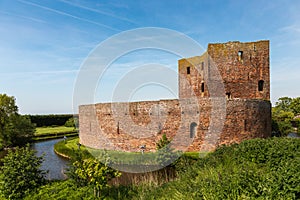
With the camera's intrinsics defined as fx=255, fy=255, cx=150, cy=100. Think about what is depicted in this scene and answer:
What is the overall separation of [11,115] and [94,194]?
20.7 metres

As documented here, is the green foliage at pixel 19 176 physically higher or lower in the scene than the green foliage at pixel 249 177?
lower

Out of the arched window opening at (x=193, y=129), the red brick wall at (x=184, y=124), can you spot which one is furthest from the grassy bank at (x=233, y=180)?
the arched window opening at (x=193, y=129)

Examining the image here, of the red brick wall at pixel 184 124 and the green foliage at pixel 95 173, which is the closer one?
the green foliage at pixel 95 173

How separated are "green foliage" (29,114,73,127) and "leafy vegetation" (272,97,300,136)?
35.3 m

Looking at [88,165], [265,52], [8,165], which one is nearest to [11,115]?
[8,165]

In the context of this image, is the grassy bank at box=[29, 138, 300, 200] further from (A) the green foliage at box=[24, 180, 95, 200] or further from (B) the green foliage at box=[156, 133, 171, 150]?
(B) the green foliage at box=[156, 133, 171, 150]

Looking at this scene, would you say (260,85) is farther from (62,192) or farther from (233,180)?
(62,192)

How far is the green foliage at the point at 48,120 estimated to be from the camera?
43.3 metres

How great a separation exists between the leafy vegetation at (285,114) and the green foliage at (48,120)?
3526 cm

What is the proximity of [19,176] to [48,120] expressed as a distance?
39633 millimetres

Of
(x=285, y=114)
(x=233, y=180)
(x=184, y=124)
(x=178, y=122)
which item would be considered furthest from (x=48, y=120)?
(x=233, y=180)

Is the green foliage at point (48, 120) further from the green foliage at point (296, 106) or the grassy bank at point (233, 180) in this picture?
the green foliage at point (296, 106)

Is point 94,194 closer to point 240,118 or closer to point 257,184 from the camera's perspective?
point 257,184

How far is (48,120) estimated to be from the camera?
45188mm
